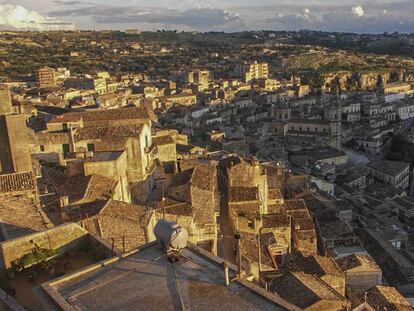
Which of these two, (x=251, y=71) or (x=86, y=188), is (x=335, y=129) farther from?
(x=86, y=188)

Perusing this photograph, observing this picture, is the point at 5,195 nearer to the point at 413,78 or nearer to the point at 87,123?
the point at 87,123

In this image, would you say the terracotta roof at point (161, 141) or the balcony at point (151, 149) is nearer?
the balcony at point (151, 149)

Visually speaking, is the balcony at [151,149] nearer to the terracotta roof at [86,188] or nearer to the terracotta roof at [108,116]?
the terracotta roof at [108,116]

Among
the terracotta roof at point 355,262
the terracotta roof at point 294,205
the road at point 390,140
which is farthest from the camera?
the road at point 390,140

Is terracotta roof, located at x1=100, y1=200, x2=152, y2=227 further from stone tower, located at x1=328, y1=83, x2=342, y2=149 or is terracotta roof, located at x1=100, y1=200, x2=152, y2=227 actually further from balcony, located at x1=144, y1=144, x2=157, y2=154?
stone tower, located at x1=328, y1=83, x2=342, y2=149

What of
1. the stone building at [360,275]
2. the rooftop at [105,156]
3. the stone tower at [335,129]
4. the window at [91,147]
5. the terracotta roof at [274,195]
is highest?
the rooftop at [105,156]

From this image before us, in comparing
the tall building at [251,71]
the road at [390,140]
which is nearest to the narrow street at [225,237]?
the road at [390,140]

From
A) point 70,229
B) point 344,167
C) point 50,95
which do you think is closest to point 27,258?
point 70,229
